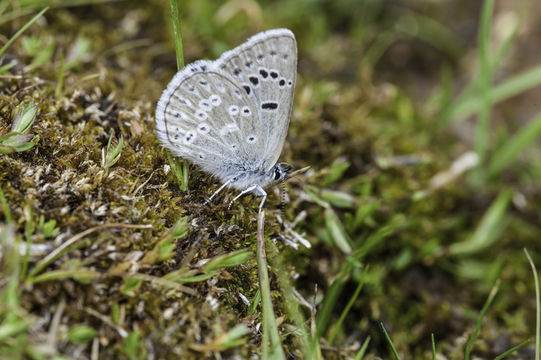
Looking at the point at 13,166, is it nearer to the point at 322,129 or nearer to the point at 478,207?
the point at 322,129

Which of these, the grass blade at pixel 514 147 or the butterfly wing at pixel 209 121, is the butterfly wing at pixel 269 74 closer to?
the butterfly wing at pixel 209 121

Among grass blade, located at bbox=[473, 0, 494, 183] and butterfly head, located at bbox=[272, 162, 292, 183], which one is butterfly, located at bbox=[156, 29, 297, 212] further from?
grass blade, located at bbox=[473, 0, 494, 183]

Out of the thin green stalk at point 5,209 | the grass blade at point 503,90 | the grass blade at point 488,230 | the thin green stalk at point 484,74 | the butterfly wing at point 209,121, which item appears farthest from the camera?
the grass blade at point 503,90

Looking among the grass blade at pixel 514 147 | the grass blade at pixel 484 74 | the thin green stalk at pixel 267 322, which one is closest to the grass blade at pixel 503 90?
the grass blade at pixel 484 74

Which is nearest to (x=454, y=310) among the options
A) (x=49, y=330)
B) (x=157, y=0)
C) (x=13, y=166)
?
(x=49, y=330)

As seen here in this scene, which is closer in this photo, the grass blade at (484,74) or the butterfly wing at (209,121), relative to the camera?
the butterfly wing at (209,121)

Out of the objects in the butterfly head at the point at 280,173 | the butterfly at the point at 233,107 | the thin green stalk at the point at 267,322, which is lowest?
the thin green stalk at the point at 267,322

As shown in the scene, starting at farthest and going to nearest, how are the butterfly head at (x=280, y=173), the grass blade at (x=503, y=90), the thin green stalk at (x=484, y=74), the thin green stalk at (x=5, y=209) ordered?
the grass blade at (x=503, y=90) → the thin green stalk at (x=484, y=74) → the butterfly head at (x=280, y=173) → the thin green stalk at (x=5, y=209)

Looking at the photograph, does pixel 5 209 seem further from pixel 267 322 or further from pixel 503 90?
pixel 503 90

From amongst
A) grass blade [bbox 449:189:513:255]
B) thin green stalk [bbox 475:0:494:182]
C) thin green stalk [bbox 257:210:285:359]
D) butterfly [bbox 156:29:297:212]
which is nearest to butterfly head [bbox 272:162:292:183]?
butterfly [bbox 156:29:297:212]
